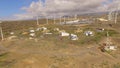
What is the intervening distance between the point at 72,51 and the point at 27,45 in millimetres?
15507

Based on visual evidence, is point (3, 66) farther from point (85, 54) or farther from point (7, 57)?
point (85, 54)

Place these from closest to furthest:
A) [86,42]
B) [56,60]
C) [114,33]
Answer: [56,60] → [86,42] → [114,33]

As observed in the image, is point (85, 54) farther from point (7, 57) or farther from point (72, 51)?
point (7, 57)

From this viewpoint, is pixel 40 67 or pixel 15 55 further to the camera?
pixel 15 55

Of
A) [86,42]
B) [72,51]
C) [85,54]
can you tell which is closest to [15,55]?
[72,51]

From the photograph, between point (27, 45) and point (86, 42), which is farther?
point (86, 42)

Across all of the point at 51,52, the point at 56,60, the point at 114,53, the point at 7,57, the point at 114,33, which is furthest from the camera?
the point at 114,33

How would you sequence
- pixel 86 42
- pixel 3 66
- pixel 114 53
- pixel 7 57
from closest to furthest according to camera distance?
pixel 3 66, pixel 7 57, pixel 114 53, pixel 86 42

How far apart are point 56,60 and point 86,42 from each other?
23.8 m

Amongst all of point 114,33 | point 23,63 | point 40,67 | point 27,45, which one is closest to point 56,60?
point 40,67

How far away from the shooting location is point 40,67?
120ft

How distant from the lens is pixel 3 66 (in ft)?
120

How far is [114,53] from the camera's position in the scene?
169 feet

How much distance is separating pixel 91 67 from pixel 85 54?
29.2 ft
